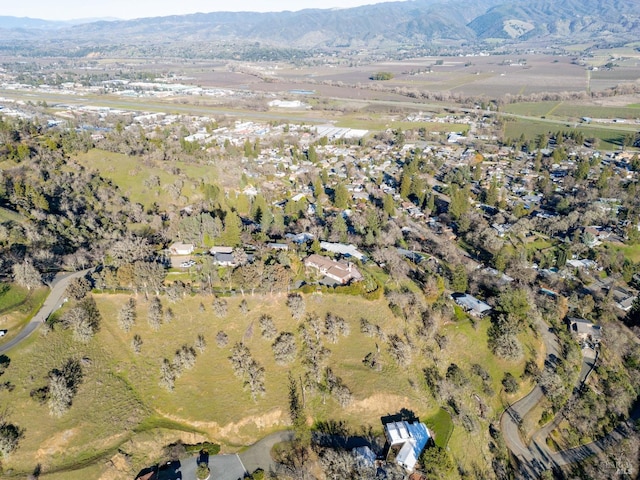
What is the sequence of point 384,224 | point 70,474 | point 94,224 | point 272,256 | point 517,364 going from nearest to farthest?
1. point 70,474
2. point 517,364
3. point 272,256
4. point 94,224
5. point 384,224

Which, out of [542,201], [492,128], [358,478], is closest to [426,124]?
[492,128]

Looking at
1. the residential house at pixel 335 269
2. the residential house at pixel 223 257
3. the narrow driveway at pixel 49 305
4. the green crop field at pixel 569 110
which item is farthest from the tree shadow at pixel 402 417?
the green crop field at pixel 569 110

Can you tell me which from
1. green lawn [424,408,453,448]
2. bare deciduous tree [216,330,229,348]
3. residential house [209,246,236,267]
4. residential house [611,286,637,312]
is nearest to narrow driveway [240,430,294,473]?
bare deciduous tree [216,330,229,348]

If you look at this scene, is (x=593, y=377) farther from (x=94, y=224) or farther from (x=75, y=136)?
(x=75, y=136)

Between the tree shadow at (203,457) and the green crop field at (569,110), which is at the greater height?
the green crop field at (569,110)

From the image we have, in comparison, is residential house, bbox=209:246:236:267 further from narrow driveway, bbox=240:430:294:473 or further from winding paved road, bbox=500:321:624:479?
Result: winding paved road, bbox=500:321:624:479

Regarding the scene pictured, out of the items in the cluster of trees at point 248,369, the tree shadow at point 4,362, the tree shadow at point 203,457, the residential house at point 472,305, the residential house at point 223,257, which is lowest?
the tree shadow at point 203,457

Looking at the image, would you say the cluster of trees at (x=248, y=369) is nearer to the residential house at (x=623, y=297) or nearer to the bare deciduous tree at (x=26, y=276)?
the bare deciduous tree at (x=26, y=276)

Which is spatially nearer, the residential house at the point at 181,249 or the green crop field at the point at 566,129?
the residential house at the point at 181,249
